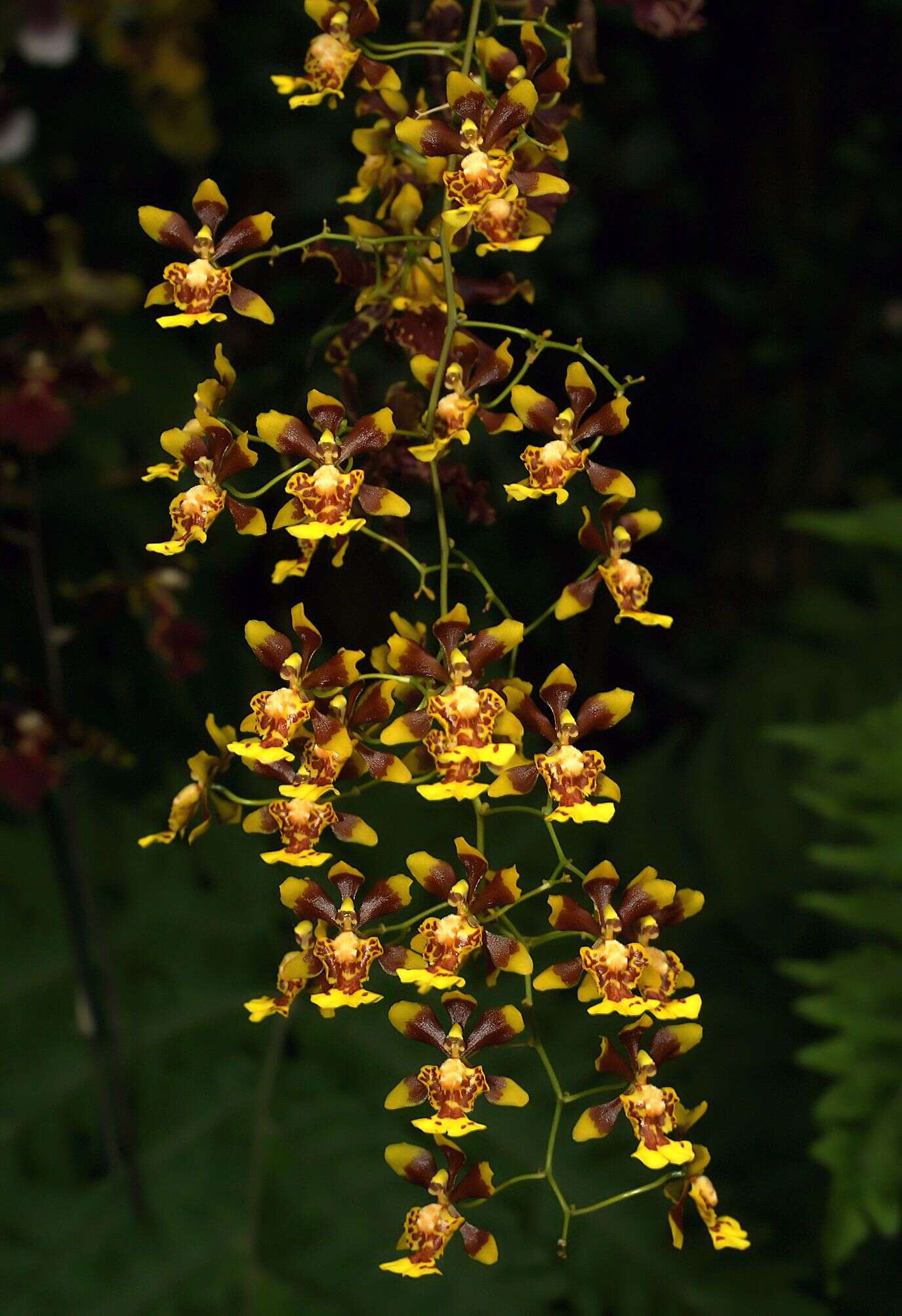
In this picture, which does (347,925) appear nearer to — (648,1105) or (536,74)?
(648,1105)

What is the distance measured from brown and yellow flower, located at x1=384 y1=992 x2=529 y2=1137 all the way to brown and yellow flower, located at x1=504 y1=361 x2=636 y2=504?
0.70ft

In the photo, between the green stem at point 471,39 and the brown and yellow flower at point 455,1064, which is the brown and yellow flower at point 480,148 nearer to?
the green stem at point 471,39

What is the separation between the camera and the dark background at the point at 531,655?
123 centimetres

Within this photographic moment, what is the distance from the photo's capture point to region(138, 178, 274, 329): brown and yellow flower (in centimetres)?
62

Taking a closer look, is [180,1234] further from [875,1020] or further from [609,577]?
[609,577]

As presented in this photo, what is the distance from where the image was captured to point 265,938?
1.44m

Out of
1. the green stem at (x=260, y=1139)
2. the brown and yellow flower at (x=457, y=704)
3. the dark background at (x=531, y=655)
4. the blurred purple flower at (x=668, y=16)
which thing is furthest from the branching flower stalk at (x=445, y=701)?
the green stem at (x=260, y=1139)

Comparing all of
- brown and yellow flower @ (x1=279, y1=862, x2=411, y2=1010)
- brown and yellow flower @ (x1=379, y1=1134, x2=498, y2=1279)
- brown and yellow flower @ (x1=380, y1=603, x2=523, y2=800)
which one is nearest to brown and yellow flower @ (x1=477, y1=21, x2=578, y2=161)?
brown and yellow flower @ (x1=380, y1=603, x2=523, y2=800)

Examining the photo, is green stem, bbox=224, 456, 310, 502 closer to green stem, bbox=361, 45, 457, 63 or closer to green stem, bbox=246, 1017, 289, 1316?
green stem, bbox=361, 45, 457, 63

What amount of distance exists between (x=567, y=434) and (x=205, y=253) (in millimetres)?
180

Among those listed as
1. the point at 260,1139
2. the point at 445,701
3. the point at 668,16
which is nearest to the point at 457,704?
the point at 445,701

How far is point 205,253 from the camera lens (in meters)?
0.64

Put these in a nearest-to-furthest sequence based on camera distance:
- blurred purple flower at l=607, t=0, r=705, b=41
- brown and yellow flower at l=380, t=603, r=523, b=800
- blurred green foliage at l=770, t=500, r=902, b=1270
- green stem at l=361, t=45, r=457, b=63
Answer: brown and yellow flower at l=380, t=603, r=523, b=800
green stem at l=361, t=45, r=457, b=63
blurred purple flower at l=607, t=0, r=705, b=41
blurred green foliage at l=770, t=500, r=902, b=1270

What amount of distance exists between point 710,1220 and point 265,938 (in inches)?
35.6
